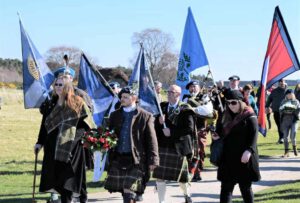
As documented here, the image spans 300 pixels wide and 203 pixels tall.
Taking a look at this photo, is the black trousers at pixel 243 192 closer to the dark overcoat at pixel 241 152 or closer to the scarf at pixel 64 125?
the dark overcoat at pixel 241 152

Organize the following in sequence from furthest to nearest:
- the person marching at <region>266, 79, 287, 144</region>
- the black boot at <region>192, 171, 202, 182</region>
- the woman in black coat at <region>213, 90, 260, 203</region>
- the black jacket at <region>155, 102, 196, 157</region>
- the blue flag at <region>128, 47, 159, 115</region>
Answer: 1. the person marching at <region>266, 79, 287, 144</region>
2. the black boot at <region>192, 171, 202, 182</region>
3. the blue flag at <region>128, 47, 159, 115</region>
4. the black jacket at <region>155, 102, 196, 157</region>
5. the woman in black coat at <region>213, 90, 260, 203</region>

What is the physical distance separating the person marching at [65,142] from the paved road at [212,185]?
1.77 metres

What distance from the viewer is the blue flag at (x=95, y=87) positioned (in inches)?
414

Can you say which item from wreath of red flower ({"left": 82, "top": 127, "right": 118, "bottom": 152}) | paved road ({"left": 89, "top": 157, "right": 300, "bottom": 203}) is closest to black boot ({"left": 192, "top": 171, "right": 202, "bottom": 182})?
paved road ({"left": 89, "top": 157, "right": 300, "bottom": 203})

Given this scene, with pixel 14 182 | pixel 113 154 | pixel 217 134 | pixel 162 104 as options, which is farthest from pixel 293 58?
pixel 14 182

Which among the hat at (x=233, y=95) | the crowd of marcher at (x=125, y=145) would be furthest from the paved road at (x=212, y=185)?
the hat at (x=233, y=95)

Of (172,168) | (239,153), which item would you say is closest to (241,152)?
(239,153)

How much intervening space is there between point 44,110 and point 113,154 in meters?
1.23

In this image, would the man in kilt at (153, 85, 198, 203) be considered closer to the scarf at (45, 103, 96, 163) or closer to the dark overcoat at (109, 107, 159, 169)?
the dark overcoat at (109, 107, 159, 169)

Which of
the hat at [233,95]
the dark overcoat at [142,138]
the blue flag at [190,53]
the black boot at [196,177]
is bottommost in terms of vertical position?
the black boot at [196,177]

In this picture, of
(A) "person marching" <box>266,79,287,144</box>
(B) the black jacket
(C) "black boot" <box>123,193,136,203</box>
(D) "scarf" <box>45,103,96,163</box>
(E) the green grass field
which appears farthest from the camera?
(A) "person marching" <box>266,79,287,144</box>

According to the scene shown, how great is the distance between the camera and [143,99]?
8773 millimetres

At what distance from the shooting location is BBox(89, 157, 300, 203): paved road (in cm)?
898

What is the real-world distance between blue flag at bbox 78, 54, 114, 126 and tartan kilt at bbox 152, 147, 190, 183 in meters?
2.56
